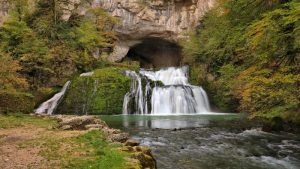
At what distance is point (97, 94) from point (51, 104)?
12.8 ft

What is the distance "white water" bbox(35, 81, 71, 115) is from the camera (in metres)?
25.0

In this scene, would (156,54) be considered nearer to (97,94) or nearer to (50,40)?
(50,40)

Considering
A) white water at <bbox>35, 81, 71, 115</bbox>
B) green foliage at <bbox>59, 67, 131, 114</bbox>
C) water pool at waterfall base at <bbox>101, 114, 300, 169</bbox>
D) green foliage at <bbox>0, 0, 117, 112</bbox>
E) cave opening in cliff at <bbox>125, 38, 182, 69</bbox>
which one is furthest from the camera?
cave opening in cliff at <bbox>125, 38, 182, 69</bbox>

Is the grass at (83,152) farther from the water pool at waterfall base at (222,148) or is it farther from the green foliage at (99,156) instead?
A: the water pool at waterfall base at (222,148)

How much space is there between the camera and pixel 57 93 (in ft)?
88.2

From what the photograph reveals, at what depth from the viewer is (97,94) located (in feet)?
86.7

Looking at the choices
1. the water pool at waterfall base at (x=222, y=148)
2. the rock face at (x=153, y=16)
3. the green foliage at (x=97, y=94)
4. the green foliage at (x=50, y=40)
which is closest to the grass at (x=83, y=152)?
the water pool at waterfall base at (x=222, y=148)

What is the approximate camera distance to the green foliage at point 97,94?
2592 cm

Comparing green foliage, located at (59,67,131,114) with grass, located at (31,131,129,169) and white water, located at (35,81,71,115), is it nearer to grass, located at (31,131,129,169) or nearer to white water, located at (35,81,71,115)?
white water, located at (35,81,71,115)

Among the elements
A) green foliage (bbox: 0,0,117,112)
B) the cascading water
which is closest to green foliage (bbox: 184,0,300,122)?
the cascading water

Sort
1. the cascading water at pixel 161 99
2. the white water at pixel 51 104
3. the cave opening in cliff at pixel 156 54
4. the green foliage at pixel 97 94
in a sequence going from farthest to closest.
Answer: the cave opening in cliff at pixel 156 54 → the cascading water at pixel 161 99 → the green foliage at pixel 97 94 → the white water at pixel 51 104

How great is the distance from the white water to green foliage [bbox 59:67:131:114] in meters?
0.52

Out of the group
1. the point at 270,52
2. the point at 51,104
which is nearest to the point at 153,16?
the point at 51,104

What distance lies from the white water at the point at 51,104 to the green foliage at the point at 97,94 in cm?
52
